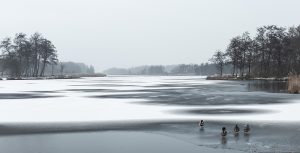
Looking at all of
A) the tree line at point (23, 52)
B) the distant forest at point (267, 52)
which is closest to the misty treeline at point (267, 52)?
the distant forest at point (267, 52)

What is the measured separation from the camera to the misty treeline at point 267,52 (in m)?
106

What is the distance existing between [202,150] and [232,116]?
10157 millimetres

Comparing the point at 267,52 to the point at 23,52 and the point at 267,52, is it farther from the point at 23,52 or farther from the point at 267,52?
the point at 23,52

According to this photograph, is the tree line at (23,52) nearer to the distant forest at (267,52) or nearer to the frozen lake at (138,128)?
the distant forest at (267,52)

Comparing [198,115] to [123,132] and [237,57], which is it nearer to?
[123,132]

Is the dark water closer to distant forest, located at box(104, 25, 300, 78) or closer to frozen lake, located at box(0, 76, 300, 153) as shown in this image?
frozen lake, located at box(0, 76, 300, 153)

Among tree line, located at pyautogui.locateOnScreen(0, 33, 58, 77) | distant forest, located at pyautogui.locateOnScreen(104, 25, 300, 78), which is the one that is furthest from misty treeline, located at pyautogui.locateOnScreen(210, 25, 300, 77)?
tree line, located at pyautogui.locateOnScreen(0, 33, 58, 77)

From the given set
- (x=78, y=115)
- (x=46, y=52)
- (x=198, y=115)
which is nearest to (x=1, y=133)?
(x=78, y=115)

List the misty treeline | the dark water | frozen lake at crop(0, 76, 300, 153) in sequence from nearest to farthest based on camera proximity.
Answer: the dark water → frozen lake at crop(0, 76, 300, 153) → the misty treeline

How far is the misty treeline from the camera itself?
347 feet

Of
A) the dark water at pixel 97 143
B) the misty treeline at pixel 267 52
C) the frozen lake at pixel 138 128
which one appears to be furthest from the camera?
the misty treeline at pixel 267 52

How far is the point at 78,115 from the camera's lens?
23.8m

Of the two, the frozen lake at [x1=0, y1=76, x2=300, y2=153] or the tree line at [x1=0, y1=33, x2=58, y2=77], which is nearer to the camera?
the frozen lake at [x1=0, y1=76, x2=300, y2=153]

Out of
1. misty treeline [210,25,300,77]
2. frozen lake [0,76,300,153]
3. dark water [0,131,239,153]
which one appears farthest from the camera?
misty treeline [210,25,300,77]
